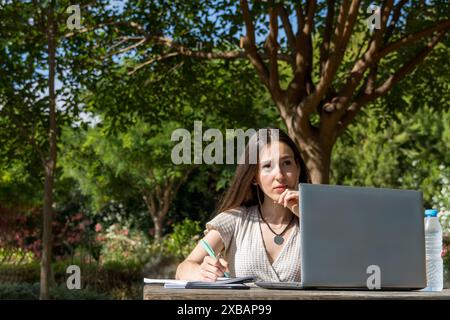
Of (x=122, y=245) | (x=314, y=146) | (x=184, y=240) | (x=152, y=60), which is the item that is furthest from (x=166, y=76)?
(x=122, y=245)

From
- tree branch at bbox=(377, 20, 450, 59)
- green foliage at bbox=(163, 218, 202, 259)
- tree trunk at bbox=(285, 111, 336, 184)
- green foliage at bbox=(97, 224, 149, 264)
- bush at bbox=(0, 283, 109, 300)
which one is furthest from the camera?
green foliage at bbox=(97, 224, 149, 264)

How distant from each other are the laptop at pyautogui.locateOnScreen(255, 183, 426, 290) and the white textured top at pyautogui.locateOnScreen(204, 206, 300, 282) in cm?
59

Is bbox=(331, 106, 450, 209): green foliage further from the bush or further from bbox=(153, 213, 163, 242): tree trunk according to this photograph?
the bush

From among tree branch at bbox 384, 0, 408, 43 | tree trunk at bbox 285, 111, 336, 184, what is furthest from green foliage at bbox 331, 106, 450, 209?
tree trunk at bbox 285, 111, 336, 184

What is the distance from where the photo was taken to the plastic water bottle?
318 centimetres

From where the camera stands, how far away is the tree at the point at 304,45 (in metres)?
9.55

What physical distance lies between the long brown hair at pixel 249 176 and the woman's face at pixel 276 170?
1.4 inches

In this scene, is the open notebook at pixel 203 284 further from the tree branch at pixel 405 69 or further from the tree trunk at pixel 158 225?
the tree trunk at pixel 158 225

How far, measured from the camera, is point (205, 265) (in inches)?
126

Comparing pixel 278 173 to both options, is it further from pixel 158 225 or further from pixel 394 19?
pixel 158 225

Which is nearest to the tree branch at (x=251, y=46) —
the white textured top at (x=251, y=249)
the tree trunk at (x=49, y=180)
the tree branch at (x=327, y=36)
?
the tree branch at (x=327, y=36)

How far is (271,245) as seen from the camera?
355cm

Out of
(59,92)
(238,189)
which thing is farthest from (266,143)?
(59,92)

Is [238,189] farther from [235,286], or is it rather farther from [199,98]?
[199,98]
